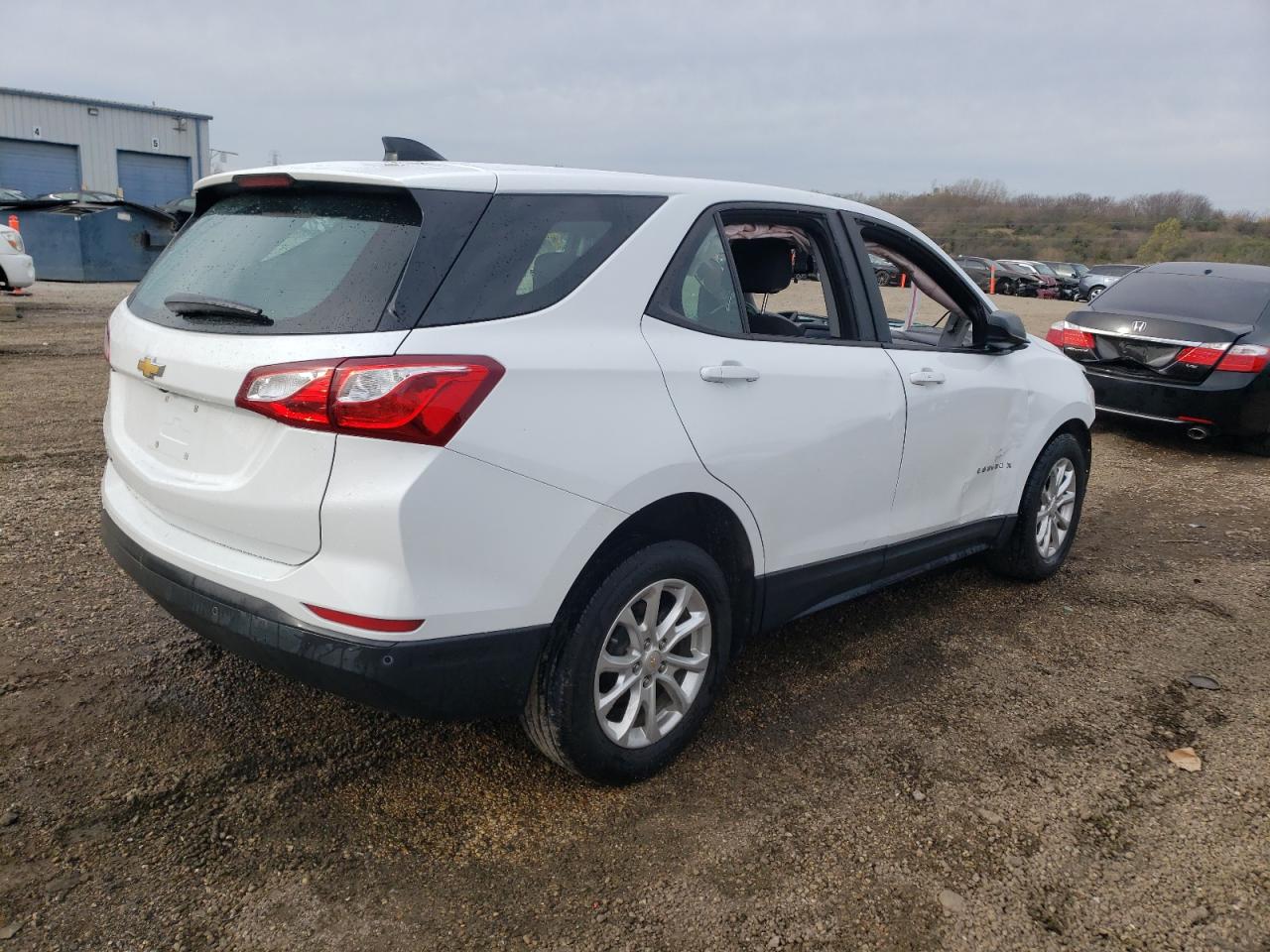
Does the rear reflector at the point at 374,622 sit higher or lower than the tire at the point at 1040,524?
higher

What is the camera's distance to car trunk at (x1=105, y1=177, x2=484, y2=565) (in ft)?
7.74

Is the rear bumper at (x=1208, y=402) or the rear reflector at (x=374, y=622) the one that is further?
the rear bumper at (x=1208, y=402)

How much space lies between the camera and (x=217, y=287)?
270 centimetres

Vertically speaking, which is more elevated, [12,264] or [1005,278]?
[12,264]

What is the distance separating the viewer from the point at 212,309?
262cm

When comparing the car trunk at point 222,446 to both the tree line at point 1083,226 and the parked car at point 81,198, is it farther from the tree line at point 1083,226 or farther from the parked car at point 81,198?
the tree line at point 1083,226

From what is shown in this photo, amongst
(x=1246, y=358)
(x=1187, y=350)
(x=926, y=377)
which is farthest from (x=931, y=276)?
(x=1246, y=358)

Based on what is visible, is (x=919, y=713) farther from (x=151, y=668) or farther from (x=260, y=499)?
(x=151, y=668)

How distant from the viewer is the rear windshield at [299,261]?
7.92 ft

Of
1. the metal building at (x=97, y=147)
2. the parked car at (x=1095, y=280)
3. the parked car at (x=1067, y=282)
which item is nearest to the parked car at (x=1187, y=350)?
the parked car at (x=1095, y=280)

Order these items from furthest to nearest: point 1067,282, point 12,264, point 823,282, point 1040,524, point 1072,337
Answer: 1. point 1067,282
2. point 12,264
3. point 1072,337
4. point 1040,524
5. point 823,282

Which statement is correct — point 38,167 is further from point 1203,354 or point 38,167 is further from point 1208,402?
point 1208,402

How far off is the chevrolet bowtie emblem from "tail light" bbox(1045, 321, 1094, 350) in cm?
757

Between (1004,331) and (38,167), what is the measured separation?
45322 mm
